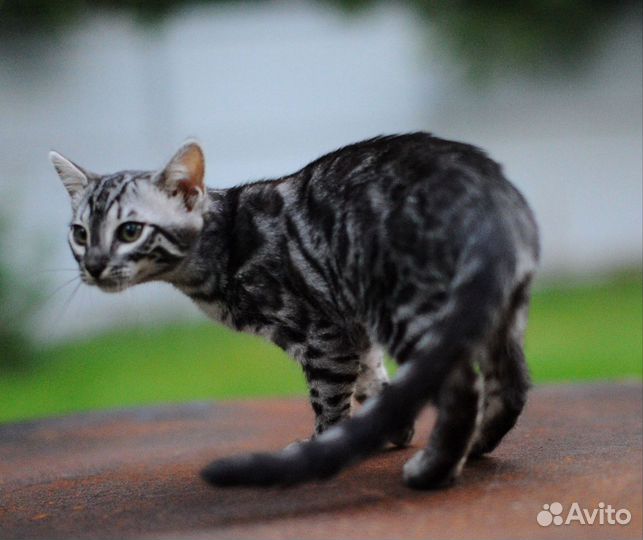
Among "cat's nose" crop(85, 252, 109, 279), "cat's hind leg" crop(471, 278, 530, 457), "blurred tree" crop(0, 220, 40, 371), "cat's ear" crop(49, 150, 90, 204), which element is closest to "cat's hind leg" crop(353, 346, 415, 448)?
"cat's hind leg" crop(471, 278, 530, 457)

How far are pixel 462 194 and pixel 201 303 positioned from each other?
3.93 ft

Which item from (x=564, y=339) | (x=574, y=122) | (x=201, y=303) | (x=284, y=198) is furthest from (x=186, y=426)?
(x=574, y=122)

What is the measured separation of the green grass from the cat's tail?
3881mm

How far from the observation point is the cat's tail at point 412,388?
223 cm

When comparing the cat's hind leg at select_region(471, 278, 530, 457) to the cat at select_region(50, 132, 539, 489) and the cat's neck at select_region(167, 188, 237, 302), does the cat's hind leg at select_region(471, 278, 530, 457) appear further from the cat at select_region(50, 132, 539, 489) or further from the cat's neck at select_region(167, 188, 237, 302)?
the cat's neck at select_region(167, 188, 237, 302)

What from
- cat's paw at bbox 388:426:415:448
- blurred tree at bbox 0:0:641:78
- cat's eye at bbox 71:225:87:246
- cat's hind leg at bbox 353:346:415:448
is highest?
blurred tree at bbox 0:0:641:78

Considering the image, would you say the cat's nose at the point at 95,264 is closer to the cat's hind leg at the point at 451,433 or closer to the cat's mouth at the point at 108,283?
the cat's mouth at the point at 108,283

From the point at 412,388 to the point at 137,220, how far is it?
1.20 m

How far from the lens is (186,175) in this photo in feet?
10.6

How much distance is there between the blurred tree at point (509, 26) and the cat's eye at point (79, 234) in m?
5.41

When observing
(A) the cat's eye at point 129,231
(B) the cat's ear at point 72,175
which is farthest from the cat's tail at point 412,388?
(B) the cat's ear at point 72,175

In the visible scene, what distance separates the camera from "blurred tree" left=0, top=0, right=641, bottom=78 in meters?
8.42

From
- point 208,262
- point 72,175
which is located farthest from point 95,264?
point 72,175

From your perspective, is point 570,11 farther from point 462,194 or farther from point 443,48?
point 462,194
